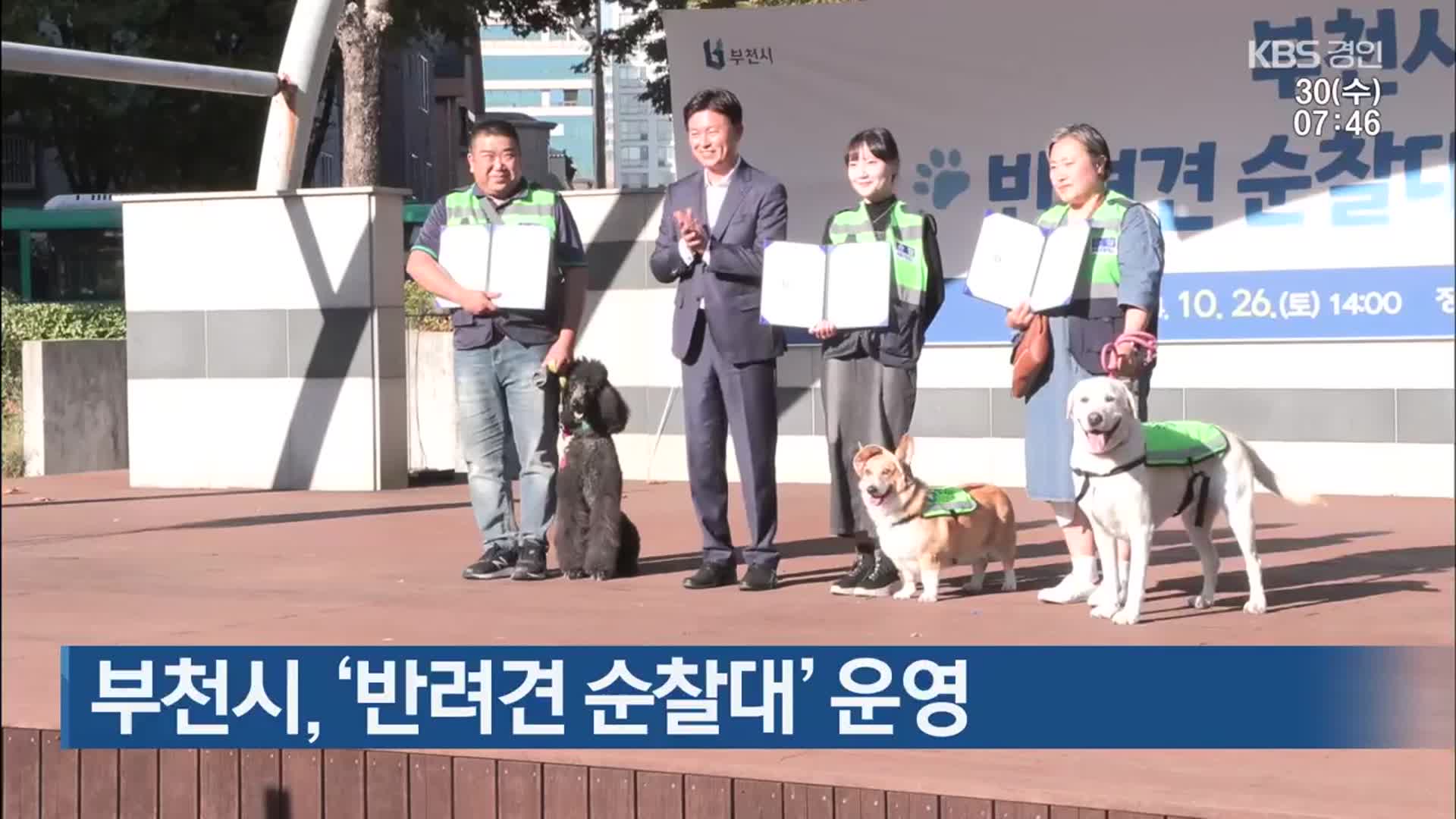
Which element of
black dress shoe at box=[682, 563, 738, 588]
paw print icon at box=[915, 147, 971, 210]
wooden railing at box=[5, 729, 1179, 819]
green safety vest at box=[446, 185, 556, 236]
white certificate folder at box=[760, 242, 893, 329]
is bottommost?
wooden railing at box=[5, 729, 1179, 819]

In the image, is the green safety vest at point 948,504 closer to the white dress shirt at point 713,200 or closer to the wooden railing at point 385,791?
the white dress shirt at point 713,200

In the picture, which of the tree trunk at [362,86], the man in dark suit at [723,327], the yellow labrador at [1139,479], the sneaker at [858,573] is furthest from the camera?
the tree trunk at [362,86]

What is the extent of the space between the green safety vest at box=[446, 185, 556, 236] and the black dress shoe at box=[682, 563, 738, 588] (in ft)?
3.34

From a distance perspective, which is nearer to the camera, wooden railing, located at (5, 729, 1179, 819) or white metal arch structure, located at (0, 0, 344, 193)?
wooden railing, located at (5, 729, 1179, 819)

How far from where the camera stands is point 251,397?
29.9ft

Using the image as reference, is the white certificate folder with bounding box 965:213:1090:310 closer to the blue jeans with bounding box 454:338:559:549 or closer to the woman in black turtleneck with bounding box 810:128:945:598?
the woman in black turtleneck with bounding box 810:128:945:598

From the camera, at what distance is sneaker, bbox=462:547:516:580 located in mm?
5965

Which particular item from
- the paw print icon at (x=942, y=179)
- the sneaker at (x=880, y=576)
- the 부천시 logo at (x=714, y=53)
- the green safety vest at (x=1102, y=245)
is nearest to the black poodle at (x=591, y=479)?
the sneaker at (x=880, y=576)

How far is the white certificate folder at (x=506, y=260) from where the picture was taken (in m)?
5.77

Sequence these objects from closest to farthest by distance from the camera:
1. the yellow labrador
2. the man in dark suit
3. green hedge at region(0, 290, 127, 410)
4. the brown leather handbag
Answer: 1. the yellow labrador
2. the brown leather handbag
3. the man in dark suit
4. green hedge at region(0, 290, 127, 410)

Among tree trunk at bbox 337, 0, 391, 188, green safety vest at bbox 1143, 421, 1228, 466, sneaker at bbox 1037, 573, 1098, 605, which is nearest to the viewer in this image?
green safety vest at bbox 1143, 421, 1228, 466

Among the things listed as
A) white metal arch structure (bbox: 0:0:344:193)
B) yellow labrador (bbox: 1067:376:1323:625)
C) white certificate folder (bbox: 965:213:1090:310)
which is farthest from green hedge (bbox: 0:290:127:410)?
yellow labrador (bbox: 1067:376:1323:625)
